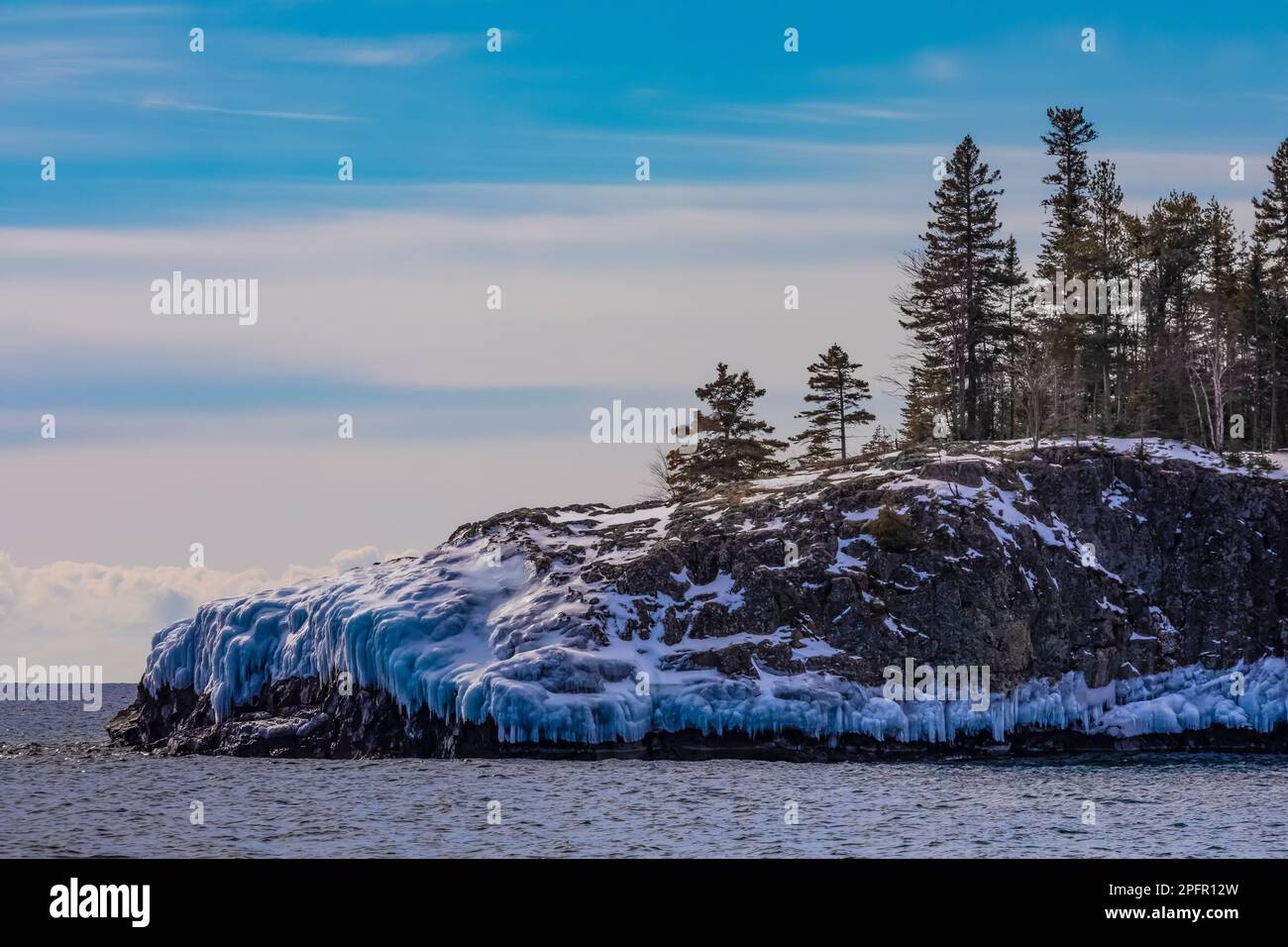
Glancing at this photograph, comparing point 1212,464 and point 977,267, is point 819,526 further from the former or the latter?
point 977,267

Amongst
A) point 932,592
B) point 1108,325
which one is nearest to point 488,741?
point 932,592

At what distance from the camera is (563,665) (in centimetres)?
5741

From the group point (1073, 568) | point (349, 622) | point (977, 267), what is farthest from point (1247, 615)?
point (349, 622)

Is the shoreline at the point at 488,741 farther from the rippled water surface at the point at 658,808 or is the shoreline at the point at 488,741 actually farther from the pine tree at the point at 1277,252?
the pine tree at the point at 1277,252

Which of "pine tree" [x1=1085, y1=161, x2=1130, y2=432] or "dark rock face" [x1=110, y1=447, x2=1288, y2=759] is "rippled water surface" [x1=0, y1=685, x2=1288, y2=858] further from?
"pine tree" [x1=1085, y1=161, x2=1130, y2=432]

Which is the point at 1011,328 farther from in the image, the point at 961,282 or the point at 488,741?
the point at 488,741

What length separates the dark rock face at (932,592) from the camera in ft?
195

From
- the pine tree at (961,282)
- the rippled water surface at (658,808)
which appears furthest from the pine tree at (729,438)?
the rippled water surface at (658,808)

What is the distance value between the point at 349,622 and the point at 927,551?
23.9m

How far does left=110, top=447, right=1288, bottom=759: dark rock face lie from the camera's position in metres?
59.4

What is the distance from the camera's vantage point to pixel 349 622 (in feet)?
205

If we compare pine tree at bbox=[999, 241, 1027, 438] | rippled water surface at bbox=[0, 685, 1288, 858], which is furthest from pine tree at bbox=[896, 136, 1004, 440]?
rippled water surface at bbox=[0, 685, 1288, 858]

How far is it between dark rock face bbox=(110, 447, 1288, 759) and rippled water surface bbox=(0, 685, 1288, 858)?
3576 millimetres
